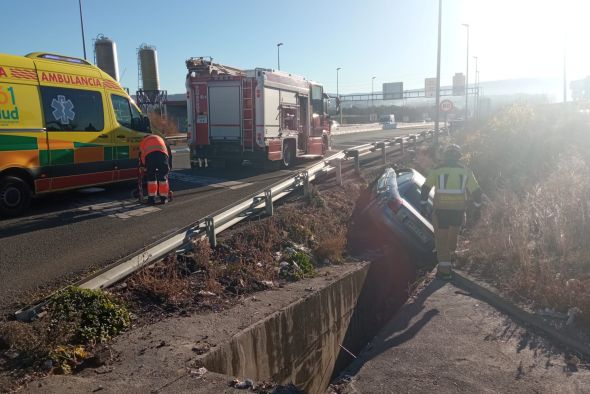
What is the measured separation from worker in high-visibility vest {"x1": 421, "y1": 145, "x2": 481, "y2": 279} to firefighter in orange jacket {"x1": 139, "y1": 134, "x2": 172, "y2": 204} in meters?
4.61

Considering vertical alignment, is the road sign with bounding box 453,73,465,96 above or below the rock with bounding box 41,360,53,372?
above

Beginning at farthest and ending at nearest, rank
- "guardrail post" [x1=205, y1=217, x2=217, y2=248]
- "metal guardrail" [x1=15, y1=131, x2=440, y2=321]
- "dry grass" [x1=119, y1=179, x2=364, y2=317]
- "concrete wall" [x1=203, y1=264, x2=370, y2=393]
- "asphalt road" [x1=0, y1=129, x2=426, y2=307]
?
"guardrail post" [x1=205, y1=217, x2=217, y2=248]
"asphalt road" [x1=0, y1=129, x2=426, y2=307]
"dry grass" [x1=119, y1=179, x2=364, y2=317]
"metal guardrail" [x1=15, y1=131, x2=440, y2=321]
"concrete wall" [x1=203, y1=264, x2=370, y2=393]

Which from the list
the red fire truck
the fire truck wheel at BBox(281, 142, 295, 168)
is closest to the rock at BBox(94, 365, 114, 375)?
the red fire truck

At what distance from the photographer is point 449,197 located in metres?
7.21

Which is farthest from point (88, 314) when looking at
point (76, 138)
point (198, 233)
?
point (76, 138)

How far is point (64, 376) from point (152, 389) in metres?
0.62

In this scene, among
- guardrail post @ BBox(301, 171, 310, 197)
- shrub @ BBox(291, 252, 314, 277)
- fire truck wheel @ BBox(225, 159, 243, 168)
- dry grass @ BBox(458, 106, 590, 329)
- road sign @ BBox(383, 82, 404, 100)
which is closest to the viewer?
dry grass @ BBox(458, 106, 590, 329)

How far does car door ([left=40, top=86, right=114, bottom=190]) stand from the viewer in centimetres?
845

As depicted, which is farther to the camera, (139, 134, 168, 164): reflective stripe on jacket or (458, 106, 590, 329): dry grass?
(139, 134, 168, 164): reflective stripe on jacket

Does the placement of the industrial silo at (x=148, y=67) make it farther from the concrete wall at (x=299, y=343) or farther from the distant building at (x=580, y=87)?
the distant building at (x=580, y=87)

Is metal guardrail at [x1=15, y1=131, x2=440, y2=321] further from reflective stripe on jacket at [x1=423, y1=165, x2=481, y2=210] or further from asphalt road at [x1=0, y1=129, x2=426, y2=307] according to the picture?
reflective stripe on jacket at [x1=423, y1=165, x2=481, y2=210]

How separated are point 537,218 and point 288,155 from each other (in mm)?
8692

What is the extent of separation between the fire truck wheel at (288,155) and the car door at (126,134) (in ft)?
17.8

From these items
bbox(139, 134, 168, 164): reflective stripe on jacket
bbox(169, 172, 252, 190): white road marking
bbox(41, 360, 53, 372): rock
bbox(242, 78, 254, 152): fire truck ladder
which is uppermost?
bbox(242, 78, 254, 152): fire truck ladder
